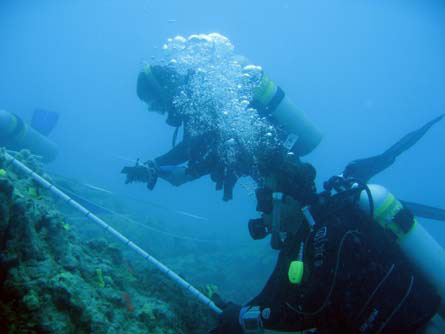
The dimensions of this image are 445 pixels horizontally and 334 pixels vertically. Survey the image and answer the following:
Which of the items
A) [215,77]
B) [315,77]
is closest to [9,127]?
[215,77]

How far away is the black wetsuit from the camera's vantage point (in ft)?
7.27

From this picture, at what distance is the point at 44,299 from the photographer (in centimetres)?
168

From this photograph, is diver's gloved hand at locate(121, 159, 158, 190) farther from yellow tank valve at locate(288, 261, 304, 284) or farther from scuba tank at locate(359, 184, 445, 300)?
scuba tank at locate(359, 184, 445, 300)

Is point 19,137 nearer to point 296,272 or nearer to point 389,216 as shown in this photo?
point 296,272

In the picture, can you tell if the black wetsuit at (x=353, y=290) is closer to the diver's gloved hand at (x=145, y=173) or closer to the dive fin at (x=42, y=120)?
the diver's gloved hand at (x=145, y=173)

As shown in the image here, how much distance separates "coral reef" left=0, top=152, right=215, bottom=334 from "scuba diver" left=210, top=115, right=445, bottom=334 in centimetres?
82

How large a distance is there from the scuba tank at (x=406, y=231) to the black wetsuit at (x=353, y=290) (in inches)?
20.8

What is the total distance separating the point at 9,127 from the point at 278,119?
28.2ft

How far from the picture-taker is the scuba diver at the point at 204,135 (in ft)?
11.8

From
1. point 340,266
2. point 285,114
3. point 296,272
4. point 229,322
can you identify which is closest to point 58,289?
point 296,272

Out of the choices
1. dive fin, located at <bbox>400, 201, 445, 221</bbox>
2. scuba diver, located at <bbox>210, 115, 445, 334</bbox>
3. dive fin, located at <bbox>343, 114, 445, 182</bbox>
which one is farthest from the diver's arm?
dive fin, located at <bbox>400, 201, 445, 221</bbox>

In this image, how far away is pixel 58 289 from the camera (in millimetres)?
1806

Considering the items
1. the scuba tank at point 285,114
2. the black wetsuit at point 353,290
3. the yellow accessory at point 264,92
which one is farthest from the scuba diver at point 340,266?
the yellow accessory at point 264,92

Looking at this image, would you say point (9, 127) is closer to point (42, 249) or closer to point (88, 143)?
point (42, 249)
